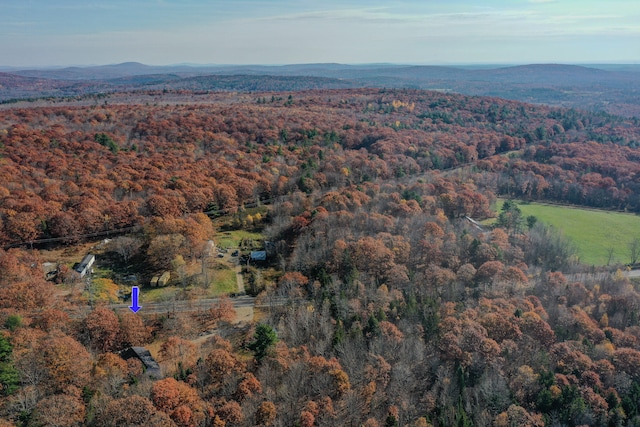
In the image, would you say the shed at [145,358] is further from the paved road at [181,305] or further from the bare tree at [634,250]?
the bare tree at [634,250]

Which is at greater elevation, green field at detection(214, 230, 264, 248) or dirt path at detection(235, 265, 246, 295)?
green field at detection(214, 230, 264, 248)

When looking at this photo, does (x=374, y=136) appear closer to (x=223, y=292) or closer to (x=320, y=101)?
(x=320, y=101)

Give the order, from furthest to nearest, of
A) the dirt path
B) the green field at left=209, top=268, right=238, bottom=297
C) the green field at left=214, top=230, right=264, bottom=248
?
the green field at left=214, top=230, right=264, bottom=248
the dirt path
the green field at left=209, top=268, right=238, bottom=297

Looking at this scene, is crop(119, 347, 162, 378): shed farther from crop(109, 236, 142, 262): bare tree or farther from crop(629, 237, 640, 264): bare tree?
crop(629, 237, 640, 264): bare tree

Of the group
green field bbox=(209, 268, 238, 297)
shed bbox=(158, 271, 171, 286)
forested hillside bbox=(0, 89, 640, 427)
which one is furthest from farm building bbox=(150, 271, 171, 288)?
green field bbox=(209, 268, 238, 297)

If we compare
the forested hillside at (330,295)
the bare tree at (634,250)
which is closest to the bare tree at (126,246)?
the forested hillside at (330,295)

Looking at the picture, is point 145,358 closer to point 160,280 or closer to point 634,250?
point 160,280
